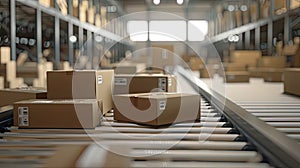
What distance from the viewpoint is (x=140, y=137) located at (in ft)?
6.10

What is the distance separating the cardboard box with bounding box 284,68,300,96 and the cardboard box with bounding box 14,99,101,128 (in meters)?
2.69

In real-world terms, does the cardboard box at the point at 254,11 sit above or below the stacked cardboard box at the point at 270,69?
above

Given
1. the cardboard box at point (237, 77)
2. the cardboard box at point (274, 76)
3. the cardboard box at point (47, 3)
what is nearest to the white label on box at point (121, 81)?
the cardboard box at point (47, 3)

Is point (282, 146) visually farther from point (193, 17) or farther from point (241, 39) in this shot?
point (193, 17)

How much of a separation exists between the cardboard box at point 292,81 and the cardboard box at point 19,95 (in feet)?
8.73

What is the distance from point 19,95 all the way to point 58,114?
73 cm

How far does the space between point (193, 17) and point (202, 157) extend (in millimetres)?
15927

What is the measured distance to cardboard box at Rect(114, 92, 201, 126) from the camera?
6.74ft

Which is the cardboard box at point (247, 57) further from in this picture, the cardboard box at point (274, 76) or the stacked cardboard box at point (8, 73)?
the stacked cardboard box at point (8, 73)

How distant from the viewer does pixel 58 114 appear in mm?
2045

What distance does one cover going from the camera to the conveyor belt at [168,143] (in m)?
1.45

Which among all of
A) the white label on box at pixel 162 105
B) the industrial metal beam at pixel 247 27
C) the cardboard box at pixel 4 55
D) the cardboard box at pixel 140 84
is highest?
the industrial metal beam at pixel 247 27

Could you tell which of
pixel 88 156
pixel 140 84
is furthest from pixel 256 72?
pixel 88 156

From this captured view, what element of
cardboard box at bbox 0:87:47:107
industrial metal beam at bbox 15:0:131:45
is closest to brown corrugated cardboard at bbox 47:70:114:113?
cardboard box at bbox 0:87:47:107
